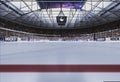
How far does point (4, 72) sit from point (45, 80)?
40cm

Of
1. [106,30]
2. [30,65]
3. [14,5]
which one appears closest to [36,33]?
[106,30]

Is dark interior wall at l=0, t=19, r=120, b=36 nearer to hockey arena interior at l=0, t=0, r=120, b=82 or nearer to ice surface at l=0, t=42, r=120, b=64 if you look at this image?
hockey arena interior at l=0, t=0, r=120, b=82

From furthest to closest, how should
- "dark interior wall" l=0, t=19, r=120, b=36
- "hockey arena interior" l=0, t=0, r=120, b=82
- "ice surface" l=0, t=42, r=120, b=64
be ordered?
1. "dark interior wall" l=0, t=19, r=120, b=36
2. "ice surface" l=0, t=42, r=120, b=64
3. "hockey arena interior" l=0, t=0, r=120, b=82

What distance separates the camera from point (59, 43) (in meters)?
9.59

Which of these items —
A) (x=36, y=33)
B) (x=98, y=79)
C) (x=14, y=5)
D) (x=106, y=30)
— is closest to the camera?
(x=98, y=79)

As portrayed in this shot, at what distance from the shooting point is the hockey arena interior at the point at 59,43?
1730 mm

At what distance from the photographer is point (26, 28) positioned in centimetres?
3422

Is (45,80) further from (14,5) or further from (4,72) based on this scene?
(14,5)

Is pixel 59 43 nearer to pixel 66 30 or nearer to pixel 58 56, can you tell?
pixel 58 56

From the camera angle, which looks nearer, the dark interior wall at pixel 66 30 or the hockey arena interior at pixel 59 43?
the hockey arena interior at pixel 59 43

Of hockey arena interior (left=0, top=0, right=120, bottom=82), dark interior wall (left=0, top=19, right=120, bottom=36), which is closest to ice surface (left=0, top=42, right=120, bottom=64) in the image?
hockey arena interior (left=0, top=0, right=120, bottom=82)

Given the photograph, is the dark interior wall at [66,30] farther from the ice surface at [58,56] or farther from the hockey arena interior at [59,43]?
the ice surface at [58,56]

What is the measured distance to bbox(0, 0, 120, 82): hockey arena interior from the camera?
5.68 feet

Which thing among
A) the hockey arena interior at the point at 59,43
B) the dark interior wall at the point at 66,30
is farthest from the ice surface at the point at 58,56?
the dark interior wall at the point at 66,30
